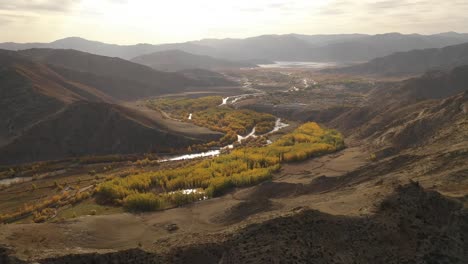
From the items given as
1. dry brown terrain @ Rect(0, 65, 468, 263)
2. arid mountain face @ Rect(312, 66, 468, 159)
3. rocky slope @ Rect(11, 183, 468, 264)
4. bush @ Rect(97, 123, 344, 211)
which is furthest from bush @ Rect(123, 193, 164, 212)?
arid mountain face @ Rect(312, 66, 468, 159)

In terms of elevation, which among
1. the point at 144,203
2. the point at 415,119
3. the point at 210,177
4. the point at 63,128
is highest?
the point at 415,119

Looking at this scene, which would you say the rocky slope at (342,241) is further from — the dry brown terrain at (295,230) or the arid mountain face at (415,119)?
the arid mountain face at (415,119)

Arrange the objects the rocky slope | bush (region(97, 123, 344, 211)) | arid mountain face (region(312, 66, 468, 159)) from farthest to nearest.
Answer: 1. arid mountain face (region(312, 66, 468, 159))
2. bush (region(97, 123, 344, 211))
3. the rocky slope

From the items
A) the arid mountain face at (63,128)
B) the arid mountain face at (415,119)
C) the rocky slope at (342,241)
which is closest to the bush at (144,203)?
the rocky slope at (342,241)

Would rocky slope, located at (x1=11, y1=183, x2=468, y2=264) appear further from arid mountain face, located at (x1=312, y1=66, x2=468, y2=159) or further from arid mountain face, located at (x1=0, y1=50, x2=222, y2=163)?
arid mountain face, located at (x1=0, y1=50, x2=222, y2=163)

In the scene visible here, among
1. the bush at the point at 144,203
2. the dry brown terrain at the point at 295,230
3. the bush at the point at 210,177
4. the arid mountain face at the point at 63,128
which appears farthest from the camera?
the arid mountain face at the point at 63,128

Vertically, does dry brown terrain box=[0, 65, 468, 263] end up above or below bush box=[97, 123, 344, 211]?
above

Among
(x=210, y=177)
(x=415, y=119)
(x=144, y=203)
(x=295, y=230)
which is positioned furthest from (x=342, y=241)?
(x=415, y=119)

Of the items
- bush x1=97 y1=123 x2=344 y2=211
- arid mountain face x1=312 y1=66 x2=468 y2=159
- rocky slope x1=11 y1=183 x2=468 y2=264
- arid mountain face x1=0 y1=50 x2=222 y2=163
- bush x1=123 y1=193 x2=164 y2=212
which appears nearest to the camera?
rocky slope x1=11 y1=183 x2=468 y2=264

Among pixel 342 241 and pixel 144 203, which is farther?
pixel 144 203

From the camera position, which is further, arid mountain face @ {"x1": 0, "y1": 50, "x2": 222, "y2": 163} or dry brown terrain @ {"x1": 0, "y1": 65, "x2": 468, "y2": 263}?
arid mountain face @ {"x1": 0, "y1": 50, "x2": 222, "y2": 163}

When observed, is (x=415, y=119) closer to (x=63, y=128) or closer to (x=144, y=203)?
(x=144, y=203)
